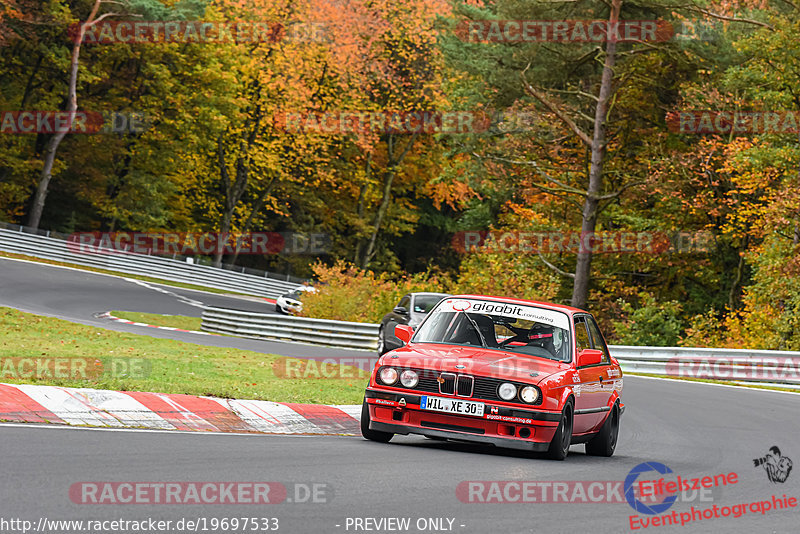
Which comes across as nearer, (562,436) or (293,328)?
(562,436)

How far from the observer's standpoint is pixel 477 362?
31.7ft

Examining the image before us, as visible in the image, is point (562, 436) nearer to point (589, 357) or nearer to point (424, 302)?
point (589, 357)

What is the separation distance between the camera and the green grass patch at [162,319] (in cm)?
3278

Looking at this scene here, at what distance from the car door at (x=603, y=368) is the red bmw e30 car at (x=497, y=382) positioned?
12 mm

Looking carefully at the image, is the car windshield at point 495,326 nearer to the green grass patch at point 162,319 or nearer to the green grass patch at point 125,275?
the green grass patch at point 162,319

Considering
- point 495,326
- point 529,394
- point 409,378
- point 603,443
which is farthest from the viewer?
point 495,326

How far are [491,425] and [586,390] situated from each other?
1.34 m

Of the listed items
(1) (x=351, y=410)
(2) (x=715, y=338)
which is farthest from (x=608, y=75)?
(1) (x=351, y=410)

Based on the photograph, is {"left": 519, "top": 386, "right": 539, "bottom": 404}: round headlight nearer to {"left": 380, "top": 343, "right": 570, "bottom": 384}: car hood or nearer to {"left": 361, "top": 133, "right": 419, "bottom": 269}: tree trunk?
{"left": 380, "top": 343, "right": 570, "bottom": 384}: car hood

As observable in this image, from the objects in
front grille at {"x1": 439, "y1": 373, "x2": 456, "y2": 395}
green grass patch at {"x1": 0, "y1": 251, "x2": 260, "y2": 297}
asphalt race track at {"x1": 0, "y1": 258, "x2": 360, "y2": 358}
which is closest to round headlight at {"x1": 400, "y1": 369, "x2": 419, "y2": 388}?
front grille at {"x1": 439, "y1": 373, "x2": 456, "y2": 395}

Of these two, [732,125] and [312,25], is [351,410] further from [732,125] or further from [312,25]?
[312,25]

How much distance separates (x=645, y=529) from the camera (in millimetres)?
6605

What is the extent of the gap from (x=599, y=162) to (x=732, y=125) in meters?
4.45

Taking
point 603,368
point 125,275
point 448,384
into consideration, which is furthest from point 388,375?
point 125,275
